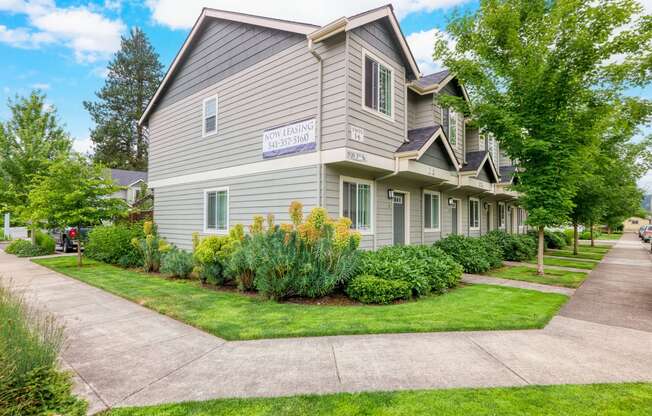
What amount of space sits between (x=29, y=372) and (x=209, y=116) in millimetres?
10384

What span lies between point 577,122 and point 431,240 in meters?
5.80

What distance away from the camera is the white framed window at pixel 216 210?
1098 cm

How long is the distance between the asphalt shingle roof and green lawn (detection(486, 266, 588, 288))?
4.71 metres

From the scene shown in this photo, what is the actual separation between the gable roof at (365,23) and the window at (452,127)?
13.0 ft

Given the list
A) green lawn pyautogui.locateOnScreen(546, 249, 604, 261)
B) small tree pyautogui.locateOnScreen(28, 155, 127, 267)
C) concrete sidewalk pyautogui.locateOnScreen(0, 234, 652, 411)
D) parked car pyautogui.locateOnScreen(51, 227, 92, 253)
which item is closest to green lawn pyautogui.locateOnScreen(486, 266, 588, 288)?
concrete sidewalk pyautogui.locateOnScreen(0, 234, 652, 411)

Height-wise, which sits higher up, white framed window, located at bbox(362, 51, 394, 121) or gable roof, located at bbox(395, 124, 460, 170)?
white framed window, located at bbox(362, 51, 394, 121)

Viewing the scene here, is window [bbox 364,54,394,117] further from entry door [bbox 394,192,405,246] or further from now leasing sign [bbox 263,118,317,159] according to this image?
entry door [bbox 394,192,405,246]

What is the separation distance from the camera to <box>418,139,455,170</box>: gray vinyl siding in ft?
33.9

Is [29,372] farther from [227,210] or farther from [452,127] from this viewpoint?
[452,127]

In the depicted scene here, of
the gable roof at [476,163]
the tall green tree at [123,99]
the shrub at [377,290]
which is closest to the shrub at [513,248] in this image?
the gable roof at [476,163]

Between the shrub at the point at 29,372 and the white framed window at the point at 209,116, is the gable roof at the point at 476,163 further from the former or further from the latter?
the shrub at the point at 29,372

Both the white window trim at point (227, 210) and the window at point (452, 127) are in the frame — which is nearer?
the white window trim at point (227, 210)

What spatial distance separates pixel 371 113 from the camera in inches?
344

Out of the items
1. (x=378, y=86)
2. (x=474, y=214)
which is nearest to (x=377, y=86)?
(x=378, y=86)
